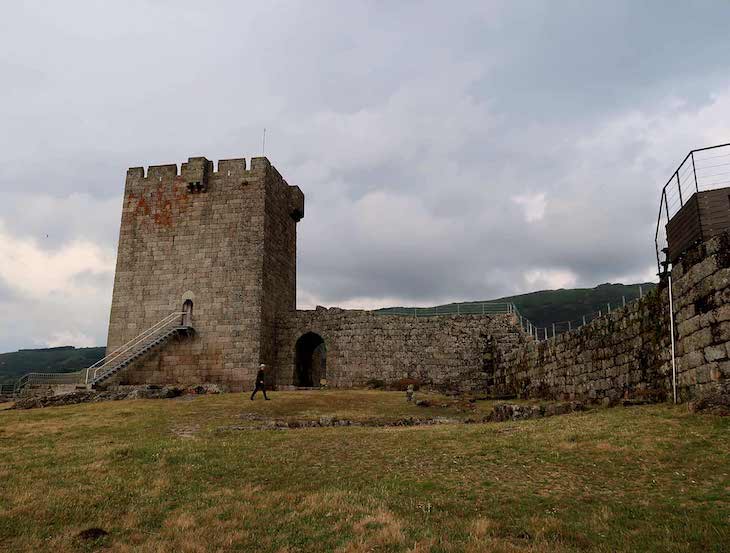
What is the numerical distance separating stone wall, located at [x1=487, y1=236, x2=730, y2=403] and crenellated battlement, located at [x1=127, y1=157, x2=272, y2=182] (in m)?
20.0

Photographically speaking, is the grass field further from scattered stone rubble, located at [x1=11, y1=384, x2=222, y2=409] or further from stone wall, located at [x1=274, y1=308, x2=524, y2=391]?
stone wall, located at [x1=274, y1=308, x2=524, y2=391]

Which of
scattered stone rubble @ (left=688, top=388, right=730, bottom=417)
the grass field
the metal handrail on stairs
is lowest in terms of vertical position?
the grass field

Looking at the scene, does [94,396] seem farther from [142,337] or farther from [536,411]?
[536,411]

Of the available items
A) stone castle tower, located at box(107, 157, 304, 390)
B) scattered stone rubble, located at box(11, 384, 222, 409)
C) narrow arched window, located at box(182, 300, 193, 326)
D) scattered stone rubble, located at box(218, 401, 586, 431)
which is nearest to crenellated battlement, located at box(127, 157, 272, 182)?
stone castle tower, located at box(107, 157, 304, 390)

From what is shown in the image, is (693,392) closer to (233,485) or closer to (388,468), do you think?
(388,468)

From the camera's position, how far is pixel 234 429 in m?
15.1

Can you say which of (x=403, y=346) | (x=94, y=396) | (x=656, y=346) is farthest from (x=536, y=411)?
(x=94, y=396)

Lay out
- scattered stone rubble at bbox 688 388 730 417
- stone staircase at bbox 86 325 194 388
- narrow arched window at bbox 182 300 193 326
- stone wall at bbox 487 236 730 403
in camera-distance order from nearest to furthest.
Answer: scattered stone rubble at bbox 688 388 730 417, stone wall at bbox 487 236 730 403, stone staircase at bbox 86 325 194 388, narrow arched window at bbox 182 300 193 326

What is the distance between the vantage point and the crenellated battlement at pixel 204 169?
32.2 metres

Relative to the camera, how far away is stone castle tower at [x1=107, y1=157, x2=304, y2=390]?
30.0 metres

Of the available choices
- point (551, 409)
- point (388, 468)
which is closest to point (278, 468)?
point (388, 468)

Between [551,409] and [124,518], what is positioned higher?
[551,409]

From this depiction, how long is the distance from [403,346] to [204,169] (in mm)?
16249

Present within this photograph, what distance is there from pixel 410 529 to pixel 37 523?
5222mm
